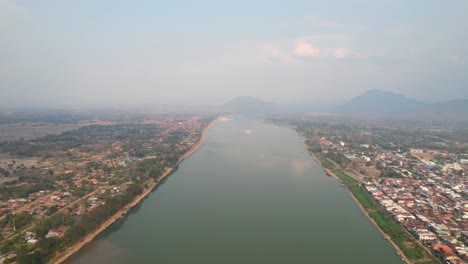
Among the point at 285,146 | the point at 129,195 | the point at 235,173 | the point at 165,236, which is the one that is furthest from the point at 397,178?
the point at 129,195

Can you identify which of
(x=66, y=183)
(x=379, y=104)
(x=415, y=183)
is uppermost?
(x=379, y=104)

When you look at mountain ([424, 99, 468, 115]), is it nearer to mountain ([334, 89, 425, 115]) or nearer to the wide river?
mountain ([334, 89, 425, 115])

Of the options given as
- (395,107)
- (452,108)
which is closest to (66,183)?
(452,108)

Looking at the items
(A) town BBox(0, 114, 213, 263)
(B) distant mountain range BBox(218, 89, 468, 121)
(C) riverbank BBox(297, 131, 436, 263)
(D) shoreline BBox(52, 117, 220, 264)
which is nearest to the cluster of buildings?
(C) riverbank BBox(297, 131, 436, 263)

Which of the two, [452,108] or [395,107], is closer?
[452,108]

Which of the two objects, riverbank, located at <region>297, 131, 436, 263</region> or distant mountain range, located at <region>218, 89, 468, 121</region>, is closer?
riverbank, located at <region>297, 131, 436, 263</region>

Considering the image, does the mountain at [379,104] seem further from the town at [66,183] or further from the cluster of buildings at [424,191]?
the town at [66,183]

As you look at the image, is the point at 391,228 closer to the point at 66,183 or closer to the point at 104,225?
the point at 104,225
